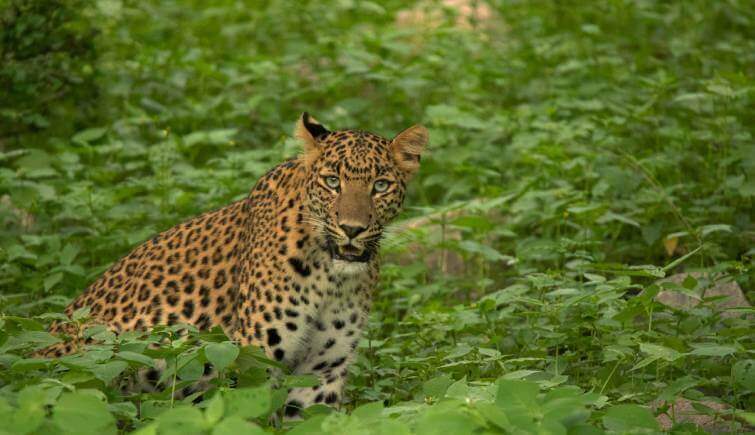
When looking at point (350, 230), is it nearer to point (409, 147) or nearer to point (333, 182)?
point (333, 182)

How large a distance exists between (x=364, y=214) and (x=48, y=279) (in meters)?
2.69

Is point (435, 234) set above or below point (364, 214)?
below

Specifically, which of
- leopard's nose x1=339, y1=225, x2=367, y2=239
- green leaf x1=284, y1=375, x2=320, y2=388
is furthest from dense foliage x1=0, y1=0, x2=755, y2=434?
leopard's nose x1=339, y1=225, x2=367, y2=239

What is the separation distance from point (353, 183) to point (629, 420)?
7.72 ft

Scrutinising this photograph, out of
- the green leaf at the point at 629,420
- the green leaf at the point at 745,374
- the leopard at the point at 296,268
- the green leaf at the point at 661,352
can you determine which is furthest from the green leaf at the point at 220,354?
the green leaf at the point at 745,374

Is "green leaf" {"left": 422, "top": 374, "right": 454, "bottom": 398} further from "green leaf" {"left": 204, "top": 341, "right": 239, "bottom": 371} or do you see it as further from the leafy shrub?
the leafy shrub

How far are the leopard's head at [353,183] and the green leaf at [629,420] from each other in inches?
81.5

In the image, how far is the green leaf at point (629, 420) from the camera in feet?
17.9

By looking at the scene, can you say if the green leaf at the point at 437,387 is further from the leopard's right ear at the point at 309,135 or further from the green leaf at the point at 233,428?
the leopard's right ear at the point at 309,135

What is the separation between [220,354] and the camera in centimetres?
562

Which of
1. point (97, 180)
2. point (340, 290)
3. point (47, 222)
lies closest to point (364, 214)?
point (340, 290)

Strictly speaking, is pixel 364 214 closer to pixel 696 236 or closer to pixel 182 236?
pixel 182 236

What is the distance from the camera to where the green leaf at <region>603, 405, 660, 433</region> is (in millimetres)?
5445

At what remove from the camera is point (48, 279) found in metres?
8.60
